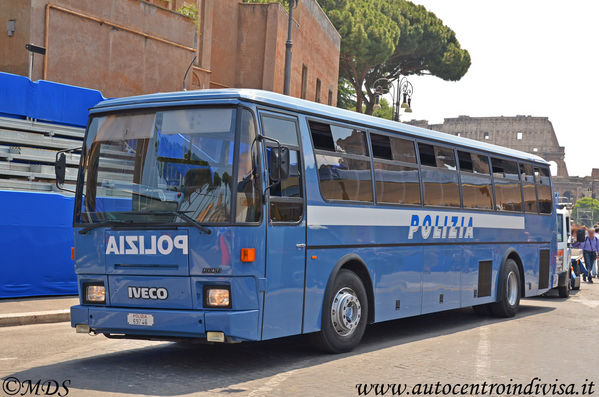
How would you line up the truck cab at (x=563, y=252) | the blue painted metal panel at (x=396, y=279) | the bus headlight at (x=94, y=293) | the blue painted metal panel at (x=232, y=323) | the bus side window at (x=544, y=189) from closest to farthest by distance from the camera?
the blue painted metal panel at (x=232, y=323), the bus headlight at (x=94, y=293), the blue painted metal panel at (x=396, y=279), the bus side window at (x=544, y=189), the truck cab at (x=563, y=252)

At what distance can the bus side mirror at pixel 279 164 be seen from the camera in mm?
8367

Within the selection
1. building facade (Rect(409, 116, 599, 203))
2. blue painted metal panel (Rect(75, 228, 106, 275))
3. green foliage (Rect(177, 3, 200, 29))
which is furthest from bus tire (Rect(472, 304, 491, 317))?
building facade (Rect(409, 116, 599, 203))

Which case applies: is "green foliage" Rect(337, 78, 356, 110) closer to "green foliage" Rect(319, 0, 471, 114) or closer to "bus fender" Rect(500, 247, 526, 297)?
"green foliage" Rect(319, 0, 471, 114)

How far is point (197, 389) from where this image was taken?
7441 millimetres

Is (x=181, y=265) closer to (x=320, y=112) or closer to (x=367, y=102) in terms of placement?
(x=320, y=112)

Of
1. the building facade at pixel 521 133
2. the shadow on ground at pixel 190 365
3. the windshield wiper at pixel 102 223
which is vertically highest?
the building facade at pixel 521 133

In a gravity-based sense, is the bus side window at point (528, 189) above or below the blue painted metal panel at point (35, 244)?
above

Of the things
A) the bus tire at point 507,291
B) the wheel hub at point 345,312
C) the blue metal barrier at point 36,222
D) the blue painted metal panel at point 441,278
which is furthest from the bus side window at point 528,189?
the blue metal barrier at point 36,222

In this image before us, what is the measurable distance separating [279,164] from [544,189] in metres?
10.4

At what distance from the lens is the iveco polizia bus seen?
8250 mm

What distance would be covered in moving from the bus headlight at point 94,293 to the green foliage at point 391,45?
44.0 metres

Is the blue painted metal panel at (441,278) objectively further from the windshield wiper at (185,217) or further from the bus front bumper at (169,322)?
the windshield wiper at (185,217)

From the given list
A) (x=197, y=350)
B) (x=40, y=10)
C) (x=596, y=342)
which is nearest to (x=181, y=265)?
(x=197, y=350)

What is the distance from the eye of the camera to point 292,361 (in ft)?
30.6
